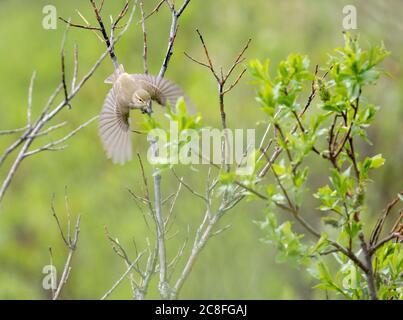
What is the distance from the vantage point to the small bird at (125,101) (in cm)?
278

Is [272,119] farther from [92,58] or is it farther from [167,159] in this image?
[92,58]

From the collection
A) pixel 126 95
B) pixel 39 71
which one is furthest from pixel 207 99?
pixel 126 95

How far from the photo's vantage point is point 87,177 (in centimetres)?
1115

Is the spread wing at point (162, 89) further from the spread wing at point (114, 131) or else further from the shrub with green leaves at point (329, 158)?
the shrub with green leaves at point (329, 158)

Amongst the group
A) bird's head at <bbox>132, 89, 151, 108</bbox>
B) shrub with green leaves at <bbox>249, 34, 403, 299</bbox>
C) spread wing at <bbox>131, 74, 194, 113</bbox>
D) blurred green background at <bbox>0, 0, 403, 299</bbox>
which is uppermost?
blurred green background at <bbox>0, 0, 403, 299</bbox>

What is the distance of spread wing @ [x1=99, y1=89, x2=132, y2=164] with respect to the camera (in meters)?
3.00

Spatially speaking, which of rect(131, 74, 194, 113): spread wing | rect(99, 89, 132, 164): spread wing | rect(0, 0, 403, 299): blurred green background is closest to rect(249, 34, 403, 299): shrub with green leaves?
rect(131, 74, 194, 113): spread wing

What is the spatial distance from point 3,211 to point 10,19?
3105 millimetres

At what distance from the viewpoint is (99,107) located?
11.5 m

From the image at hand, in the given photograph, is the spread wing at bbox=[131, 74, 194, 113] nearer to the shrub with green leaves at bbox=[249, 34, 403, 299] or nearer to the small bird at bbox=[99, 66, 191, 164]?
the small bird at bbox=[99, 66, 191, 164]

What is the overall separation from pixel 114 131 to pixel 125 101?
0.23m

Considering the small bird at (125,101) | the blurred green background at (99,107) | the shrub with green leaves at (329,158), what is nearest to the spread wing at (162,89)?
the small bird at (125,101)

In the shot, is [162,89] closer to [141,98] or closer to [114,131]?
[141,98]

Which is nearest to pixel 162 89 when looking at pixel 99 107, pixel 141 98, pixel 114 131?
pixel 141 98
